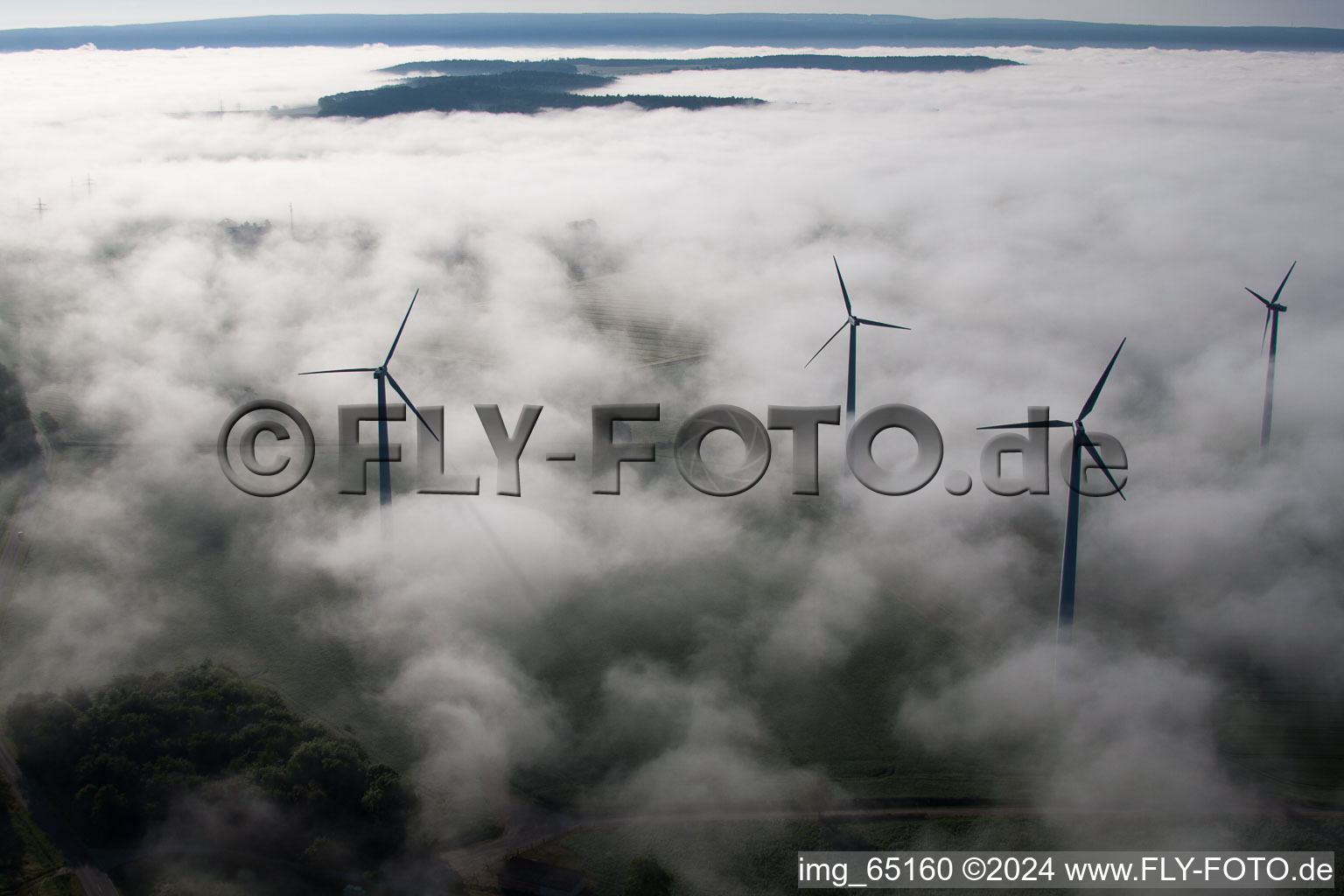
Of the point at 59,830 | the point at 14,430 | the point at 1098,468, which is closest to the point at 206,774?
the point at 59,830

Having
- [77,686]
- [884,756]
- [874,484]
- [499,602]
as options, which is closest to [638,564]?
[499,602]

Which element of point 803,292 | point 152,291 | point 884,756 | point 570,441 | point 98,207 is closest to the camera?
point 884,756

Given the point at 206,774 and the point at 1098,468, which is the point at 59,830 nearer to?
the point at 206,774

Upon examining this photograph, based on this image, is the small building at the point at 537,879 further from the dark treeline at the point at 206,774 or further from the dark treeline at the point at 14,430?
the dark treeline at the point at 14,430

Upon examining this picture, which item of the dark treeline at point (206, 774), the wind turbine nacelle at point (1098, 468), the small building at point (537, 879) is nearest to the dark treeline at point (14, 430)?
the dark treeline at point (206, 774)

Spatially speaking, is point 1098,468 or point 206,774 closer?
point 206,774

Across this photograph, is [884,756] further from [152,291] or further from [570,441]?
[152,291]
